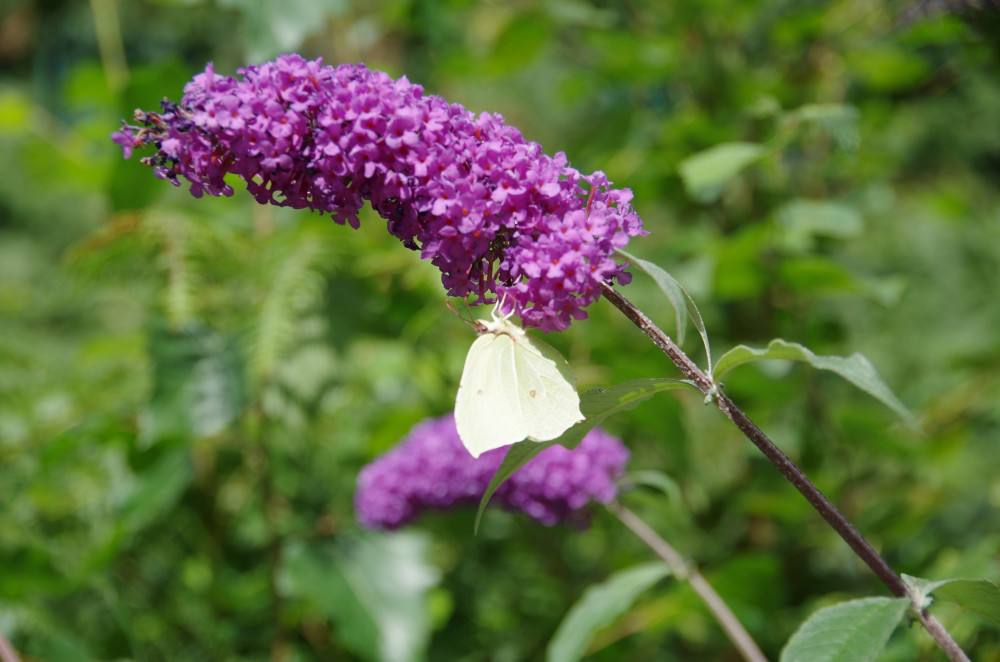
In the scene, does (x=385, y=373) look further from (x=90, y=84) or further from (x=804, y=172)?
(x=804, y=172)

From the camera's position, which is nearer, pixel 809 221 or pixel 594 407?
pixel 594 407

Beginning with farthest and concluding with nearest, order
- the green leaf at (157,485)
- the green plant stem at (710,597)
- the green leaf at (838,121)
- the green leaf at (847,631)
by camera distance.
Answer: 1. the green leaf at (157,485)
2. the green leaf at (838,121)
3. the green plant stem at (710,597)
4. the green leaf at (847,631)

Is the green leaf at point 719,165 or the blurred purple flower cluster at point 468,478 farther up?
the green leaf at point 719,165

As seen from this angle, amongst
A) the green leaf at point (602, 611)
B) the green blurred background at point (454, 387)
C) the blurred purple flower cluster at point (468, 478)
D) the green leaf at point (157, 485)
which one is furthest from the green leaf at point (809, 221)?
the green leaf at point (157, 485)

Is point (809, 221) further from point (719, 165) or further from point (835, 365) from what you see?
point (835, 365)

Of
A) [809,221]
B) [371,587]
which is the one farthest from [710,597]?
[809,221]

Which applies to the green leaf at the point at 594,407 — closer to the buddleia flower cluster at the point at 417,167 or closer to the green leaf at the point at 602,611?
the buddleia flower cluster at the point at 417,167

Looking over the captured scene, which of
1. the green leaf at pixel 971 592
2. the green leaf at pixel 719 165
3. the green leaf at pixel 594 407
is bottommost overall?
the green leaf at pixel 971 592

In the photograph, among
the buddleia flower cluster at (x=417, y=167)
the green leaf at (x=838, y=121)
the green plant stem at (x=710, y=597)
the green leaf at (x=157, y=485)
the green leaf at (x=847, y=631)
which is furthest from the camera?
the green leaf at (x=157, y=485)
